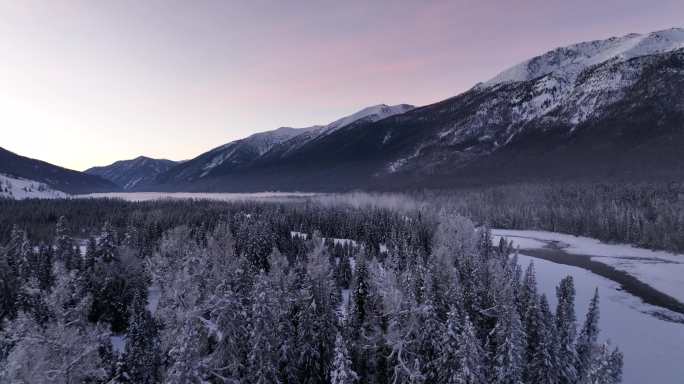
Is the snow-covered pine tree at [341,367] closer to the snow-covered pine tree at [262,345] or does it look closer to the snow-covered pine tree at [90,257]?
the snow-covered pine tree at [262,345]

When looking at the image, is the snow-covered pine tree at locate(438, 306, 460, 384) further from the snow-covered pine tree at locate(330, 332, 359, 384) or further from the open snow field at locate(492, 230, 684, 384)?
the open snow field at locate(492, 230, 684, 384)

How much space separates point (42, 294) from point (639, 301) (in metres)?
106

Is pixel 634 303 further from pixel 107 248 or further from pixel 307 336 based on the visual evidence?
pixel 107 248

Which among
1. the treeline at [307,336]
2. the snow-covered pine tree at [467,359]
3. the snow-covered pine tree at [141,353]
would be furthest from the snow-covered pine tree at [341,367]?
the snow-covered pine tree at [141,353]

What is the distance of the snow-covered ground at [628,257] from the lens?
8556cm

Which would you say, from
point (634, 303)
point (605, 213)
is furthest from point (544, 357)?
point (605, 213)

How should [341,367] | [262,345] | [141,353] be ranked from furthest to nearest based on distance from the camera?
[141,353]
[262,345]
[341,367]

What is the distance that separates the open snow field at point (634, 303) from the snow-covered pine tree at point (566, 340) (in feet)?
42.1

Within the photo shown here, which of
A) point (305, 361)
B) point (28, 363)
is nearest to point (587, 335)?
point (305, 361)

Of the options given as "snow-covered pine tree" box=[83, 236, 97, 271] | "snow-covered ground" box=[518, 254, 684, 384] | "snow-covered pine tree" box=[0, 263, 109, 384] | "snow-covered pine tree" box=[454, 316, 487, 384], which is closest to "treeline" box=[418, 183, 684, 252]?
"snow-covered ground" box=[518, 254, 684, 384]

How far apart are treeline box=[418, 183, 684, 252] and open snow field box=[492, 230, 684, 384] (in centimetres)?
468

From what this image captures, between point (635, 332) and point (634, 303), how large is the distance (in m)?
17.2

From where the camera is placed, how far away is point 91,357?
104ft

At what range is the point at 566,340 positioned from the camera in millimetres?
38844
